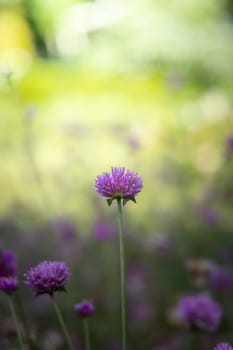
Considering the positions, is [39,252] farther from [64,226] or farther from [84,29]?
[84,29]

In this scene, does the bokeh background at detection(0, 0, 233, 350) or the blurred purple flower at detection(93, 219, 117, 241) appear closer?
the bokeh background at detection(0, 0, 233, 350)

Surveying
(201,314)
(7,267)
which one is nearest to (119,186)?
(7,267)

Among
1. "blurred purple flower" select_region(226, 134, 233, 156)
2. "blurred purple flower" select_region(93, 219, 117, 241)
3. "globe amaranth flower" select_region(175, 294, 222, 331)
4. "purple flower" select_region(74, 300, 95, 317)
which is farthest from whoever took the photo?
"blurred purple flower" select_region(93, 219, 117, 241)

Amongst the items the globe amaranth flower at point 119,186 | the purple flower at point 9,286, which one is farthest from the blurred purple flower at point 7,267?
the globe amaranth flower at point 119,186

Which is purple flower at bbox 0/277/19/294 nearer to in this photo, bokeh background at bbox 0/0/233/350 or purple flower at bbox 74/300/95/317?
purple flower at bbox 74/300/95/317

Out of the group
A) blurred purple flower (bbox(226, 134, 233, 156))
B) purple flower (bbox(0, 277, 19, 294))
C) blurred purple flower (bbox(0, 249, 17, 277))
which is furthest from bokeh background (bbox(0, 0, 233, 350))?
purple flower (bbox(0, 277, 19, 294))

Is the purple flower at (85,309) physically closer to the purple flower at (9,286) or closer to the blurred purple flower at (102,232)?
the purple flower at (9,286)

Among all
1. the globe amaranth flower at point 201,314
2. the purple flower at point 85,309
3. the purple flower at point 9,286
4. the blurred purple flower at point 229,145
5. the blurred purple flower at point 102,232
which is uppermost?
the blurred purple flower at point 229,145
